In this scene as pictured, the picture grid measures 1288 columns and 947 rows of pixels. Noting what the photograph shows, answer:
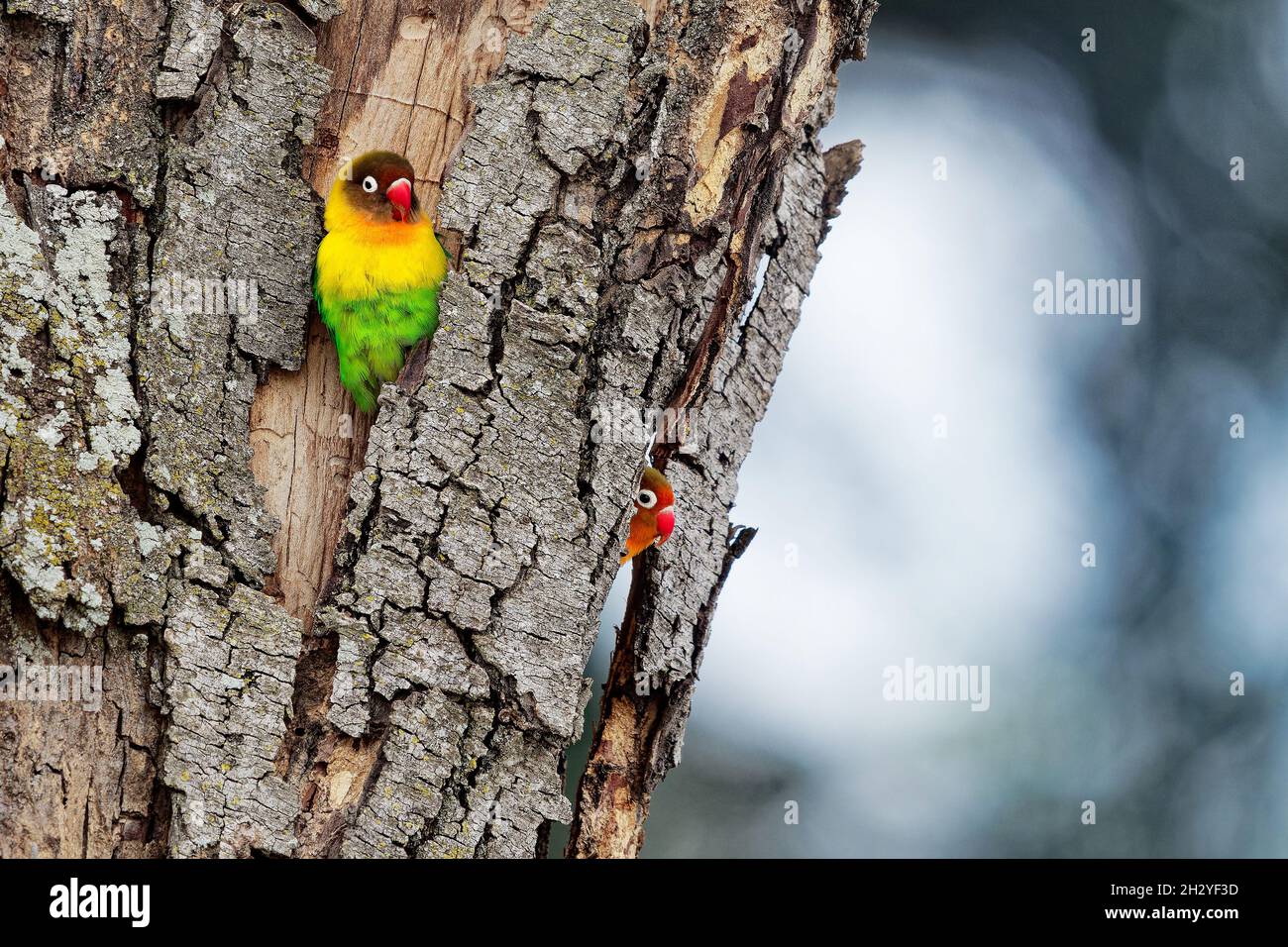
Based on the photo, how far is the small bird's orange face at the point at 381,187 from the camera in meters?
2.66

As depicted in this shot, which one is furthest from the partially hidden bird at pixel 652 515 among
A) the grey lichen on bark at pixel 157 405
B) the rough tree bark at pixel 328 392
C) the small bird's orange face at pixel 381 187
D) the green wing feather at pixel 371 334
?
the grey lichen on bark at pixel 157 405

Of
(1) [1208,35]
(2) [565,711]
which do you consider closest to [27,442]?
(2) [565,711]

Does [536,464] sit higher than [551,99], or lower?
lower

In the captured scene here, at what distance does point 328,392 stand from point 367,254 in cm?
37

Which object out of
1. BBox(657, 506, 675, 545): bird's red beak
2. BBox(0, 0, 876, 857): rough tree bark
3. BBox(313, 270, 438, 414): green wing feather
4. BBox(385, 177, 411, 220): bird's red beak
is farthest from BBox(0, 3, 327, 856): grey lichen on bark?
BBox(657, 506, 675, 545): bird's red beak

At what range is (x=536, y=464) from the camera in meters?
2.56

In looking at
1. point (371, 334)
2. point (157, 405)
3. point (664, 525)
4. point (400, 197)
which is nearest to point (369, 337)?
point (371, 334)

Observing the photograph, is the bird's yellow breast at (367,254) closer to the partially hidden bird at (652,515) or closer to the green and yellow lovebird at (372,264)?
the green and yellow lovebird at (372,264)

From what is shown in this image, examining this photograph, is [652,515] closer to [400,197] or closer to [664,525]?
[664,525]

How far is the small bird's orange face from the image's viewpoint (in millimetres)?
2658

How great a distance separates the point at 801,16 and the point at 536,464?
1339mm

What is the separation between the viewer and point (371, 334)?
2711mm

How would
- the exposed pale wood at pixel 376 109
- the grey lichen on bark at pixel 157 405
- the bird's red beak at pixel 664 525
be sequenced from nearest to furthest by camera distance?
the grey lichen on bark at pixel 157 405
the exposed pale wood at pixel 376 109
the bird's red beak at pixel 664 525
